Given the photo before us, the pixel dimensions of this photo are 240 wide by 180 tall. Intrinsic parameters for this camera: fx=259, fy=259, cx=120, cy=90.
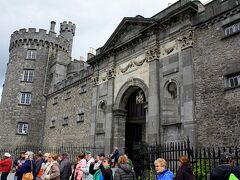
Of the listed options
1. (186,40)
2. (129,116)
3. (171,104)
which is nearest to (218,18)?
(186,40)

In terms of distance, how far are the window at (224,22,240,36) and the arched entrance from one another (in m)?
6.30

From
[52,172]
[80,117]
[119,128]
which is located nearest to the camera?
[52,172]

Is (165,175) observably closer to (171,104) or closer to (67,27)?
(171,104)

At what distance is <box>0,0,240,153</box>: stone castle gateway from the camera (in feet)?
38.2

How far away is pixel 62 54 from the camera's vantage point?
30719 millimetres

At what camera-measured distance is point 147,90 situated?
15055mm

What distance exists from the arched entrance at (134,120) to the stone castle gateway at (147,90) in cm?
7

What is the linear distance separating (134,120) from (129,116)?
0.52m

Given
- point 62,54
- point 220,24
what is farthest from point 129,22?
point 62,54

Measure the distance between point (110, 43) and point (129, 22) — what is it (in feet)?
7.20

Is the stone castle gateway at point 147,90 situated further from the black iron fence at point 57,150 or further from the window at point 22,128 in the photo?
the black iron fence at point 57,150

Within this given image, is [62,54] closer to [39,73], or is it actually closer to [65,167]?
[39,73]

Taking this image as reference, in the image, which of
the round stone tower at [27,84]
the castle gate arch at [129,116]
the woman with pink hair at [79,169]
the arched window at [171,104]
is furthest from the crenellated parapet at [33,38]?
the woman with pink hair at [79,169]

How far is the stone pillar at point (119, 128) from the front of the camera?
16656mm
